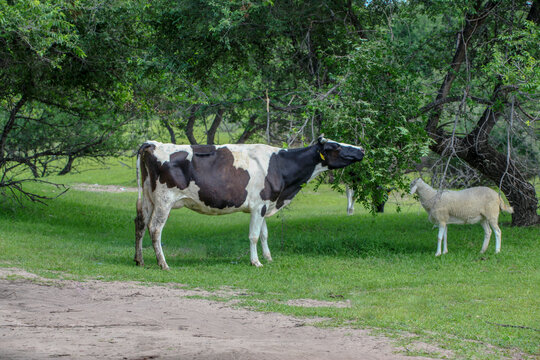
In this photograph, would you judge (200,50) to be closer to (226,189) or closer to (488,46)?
(226,189)

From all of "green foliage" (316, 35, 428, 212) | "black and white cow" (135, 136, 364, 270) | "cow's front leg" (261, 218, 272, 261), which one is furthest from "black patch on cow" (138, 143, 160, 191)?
"green foliage" (316, 35, 428, 212)

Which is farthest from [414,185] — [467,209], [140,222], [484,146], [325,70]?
[140,222]

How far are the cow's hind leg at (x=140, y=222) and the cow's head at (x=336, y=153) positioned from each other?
386 cm

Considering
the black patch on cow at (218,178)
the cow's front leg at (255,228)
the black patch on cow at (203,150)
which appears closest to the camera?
the black patch on cow at (218,178)

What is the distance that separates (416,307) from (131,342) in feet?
15.5

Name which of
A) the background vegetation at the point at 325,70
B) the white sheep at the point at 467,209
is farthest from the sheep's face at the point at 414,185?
the background vegetation at the point at 325,70

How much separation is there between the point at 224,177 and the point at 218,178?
14 cm

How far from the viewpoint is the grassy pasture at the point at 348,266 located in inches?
360

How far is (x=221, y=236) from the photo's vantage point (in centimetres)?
2052

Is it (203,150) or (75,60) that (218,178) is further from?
(75,60)

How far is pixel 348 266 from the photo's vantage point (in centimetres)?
1446

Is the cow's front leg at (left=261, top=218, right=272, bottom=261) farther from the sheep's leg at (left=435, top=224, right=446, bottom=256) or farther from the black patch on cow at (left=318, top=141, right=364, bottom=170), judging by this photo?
the sheep's leg at (left=435, top=224, right=446, bottom=256)

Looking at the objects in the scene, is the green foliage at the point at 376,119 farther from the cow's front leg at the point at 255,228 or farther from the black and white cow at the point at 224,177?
the cow's front leg at the point at 255,228

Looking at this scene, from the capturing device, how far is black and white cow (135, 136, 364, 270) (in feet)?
45.9
